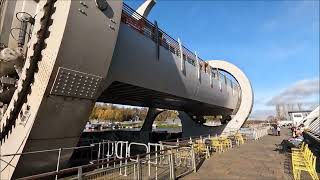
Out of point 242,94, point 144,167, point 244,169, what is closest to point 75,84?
point 144,167

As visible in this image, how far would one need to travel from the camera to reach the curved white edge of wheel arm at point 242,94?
29969mm

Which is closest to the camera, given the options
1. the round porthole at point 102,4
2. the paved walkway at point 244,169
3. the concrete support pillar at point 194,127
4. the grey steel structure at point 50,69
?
the grey steel structure at point 50,69

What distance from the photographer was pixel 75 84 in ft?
26.6

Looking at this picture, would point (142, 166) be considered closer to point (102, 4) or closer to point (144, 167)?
point (144, 167)

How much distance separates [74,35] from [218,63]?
→ 85.8 feet

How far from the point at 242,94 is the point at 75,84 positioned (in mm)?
26074

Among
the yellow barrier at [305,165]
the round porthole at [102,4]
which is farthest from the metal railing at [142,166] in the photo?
the round porthole at [102,4]

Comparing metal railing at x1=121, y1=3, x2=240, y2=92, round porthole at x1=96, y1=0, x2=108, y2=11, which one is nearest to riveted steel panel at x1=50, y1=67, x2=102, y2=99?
round porthole at x1=96, y1=0, x2=108, y2=11

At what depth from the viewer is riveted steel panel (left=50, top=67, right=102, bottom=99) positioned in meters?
7.61

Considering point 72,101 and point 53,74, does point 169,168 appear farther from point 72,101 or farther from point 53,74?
point 53,74

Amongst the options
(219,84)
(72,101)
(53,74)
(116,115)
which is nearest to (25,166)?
(72,101)

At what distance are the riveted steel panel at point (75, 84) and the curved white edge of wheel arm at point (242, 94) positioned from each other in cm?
2340

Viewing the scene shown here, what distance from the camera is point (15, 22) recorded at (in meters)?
8.77

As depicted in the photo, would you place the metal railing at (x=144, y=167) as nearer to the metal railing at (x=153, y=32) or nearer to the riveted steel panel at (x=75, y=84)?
the riveted steel panel at (x=75, y=84)
